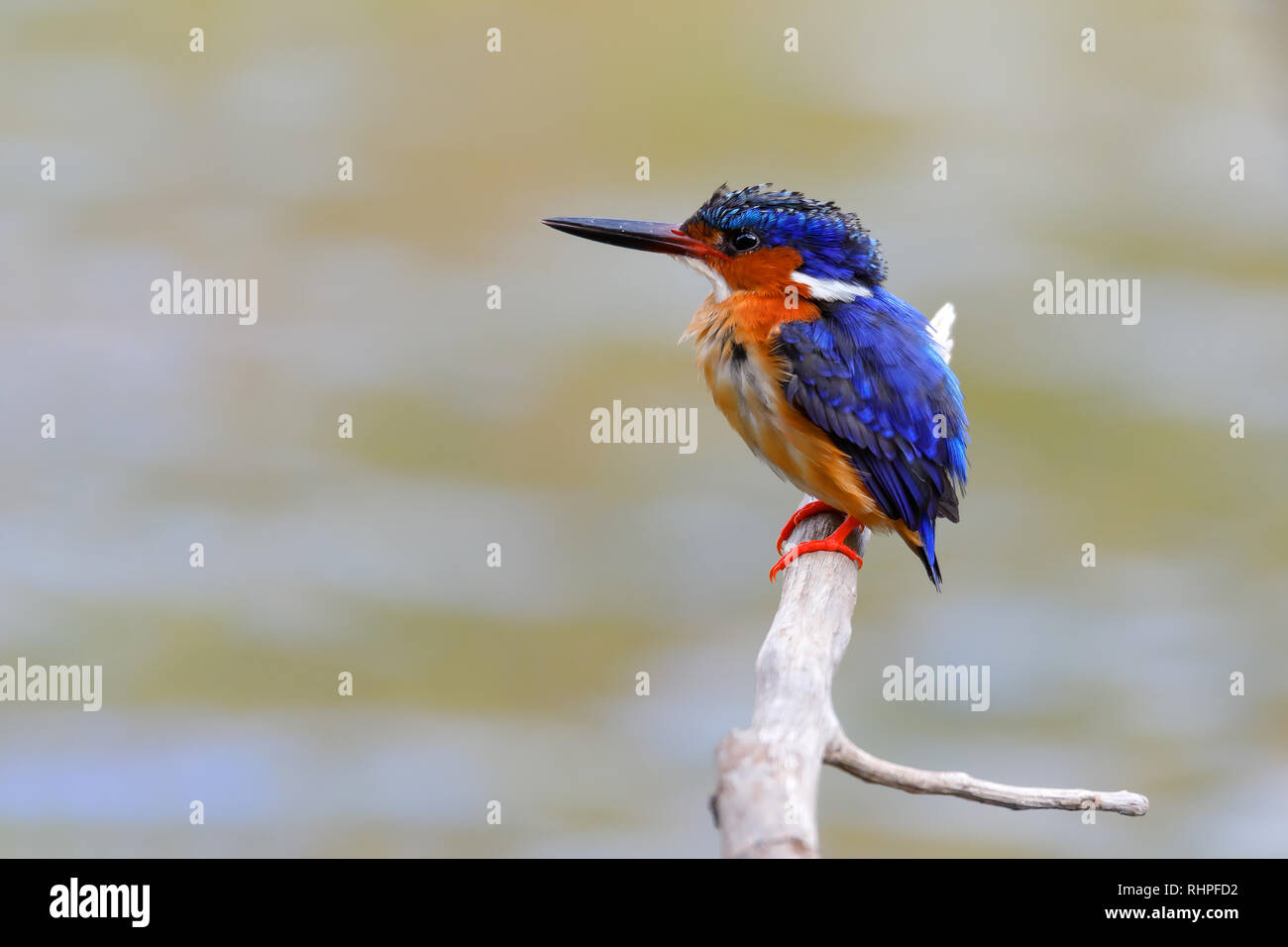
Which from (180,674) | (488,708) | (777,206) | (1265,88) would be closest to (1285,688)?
(488,708)

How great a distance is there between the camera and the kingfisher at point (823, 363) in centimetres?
306

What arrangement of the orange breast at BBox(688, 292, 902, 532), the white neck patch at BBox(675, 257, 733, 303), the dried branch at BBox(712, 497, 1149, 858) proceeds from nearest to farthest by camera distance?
the dried branch at BBox(712, 497, 1149, 858) < the orange breast at BBox(688, 292, 902, 532) < the white neck patch at BBox(675, 257, 733, 303)

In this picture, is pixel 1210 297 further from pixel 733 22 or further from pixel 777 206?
pixel 777 206

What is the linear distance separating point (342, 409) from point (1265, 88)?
645 cm

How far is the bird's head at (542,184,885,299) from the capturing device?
315cm

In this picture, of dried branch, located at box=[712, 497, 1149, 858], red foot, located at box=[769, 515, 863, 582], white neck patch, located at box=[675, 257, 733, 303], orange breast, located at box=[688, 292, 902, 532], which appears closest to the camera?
dried branch, located at box=[712, 497, 1149, 858]

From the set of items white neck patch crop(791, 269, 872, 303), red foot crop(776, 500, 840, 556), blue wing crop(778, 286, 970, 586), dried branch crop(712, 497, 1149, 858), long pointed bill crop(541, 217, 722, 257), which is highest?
long pointed bill crop(541, 217, 722, 257)

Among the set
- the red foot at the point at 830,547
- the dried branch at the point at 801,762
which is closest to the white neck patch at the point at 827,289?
the red foot at the point at 830,547

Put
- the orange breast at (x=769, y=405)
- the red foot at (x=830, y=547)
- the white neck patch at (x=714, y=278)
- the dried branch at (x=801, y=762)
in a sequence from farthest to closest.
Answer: the white neck patch at (x=714, y=278), the orange breast at (x=769, y=405), the red foot at (x=830, y=547), the dried branch at (x=801, y=762)

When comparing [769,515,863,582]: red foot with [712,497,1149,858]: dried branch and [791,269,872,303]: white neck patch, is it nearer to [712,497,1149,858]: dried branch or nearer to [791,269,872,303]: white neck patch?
[712,497,1149,858]: dried branch

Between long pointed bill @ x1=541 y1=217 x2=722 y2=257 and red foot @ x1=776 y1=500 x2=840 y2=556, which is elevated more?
long pointed bill @ x1=541 y1=217 x2=722 y2=257

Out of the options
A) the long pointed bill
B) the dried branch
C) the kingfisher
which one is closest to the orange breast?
the kingfisher

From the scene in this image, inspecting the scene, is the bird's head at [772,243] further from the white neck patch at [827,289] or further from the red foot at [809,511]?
the red foot at [809,511]

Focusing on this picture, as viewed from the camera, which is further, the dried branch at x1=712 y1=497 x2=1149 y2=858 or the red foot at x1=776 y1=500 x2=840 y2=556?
the red foot at x1=776 y1=500 x2=840 y2=556
